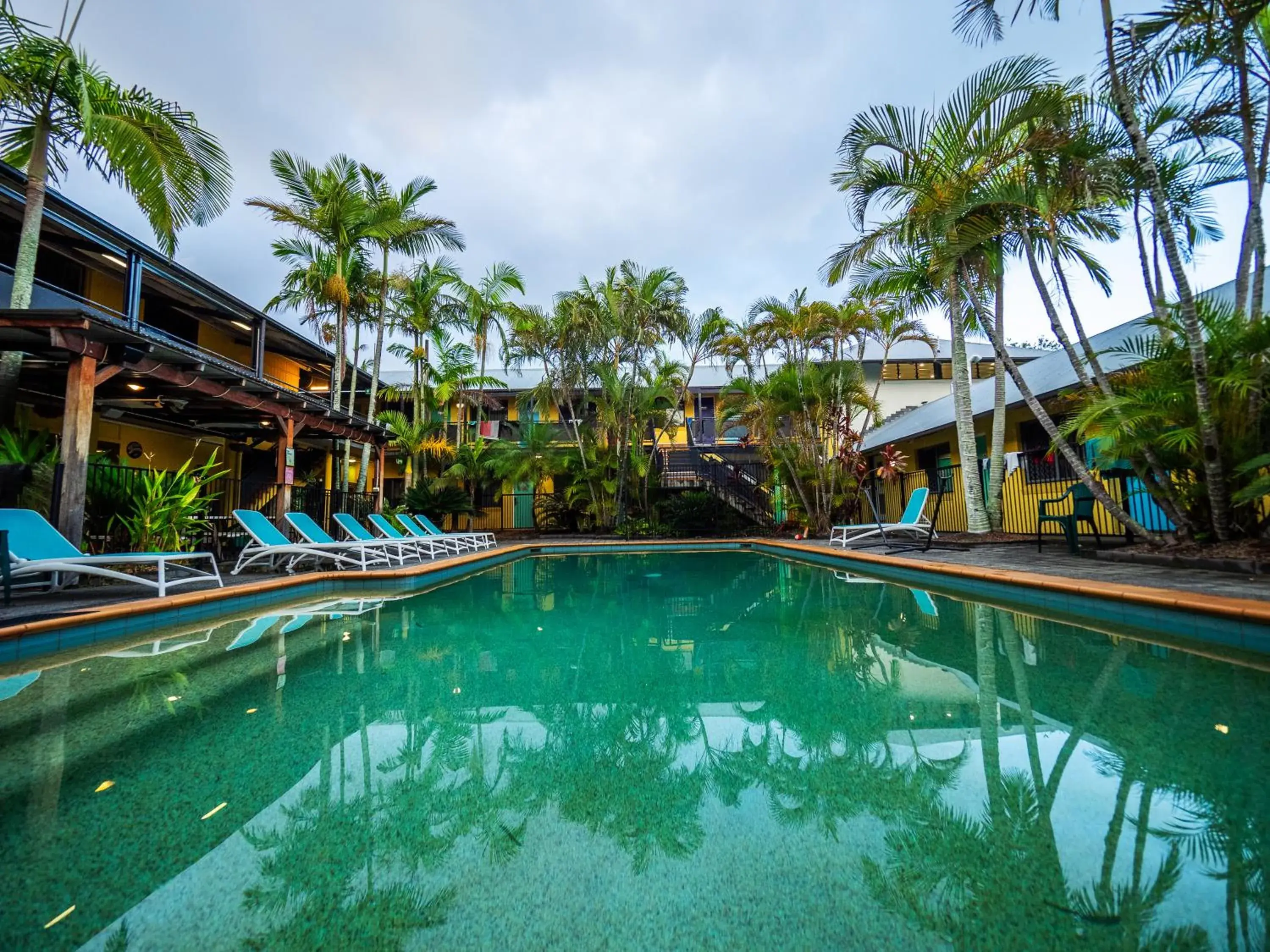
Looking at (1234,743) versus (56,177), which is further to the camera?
(56,177)

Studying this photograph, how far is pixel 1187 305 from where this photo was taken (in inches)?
231

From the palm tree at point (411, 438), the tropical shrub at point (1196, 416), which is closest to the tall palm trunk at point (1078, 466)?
the tropical shrub at point (1196, 416)

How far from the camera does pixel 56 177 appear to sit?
25.6ft

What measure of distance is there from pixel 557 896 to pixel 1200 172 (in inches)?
421

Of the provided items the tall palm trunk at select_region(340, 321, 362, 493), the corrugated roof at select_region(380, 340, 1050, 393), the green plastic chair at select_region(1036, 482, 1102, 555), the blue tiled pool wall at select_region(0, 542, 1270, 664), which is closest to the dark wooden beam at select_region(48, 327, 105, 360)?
the blue tiled pool wall at select_region(0, 542, 1270, 664)

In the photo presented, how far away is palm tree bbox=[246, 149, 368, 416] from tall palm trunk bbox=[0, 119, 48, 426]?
486cm

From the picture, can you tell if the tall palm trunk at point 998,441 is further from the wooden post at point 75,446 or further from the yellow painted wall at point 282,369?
the yellow painted wall at point 282,369

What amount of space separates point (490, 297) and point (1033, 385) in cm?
1329

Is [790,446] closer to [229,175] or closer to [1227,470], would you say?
[1227,470]

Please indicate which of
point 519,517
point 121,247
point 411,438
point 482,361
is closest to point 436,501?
point 411,438

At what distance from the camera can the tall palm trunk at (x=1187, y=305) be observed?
19.0ft

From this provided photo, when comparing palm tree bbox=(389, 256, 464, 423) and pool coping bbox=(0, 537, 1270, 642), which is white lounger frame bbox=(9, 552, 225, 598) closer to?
pool coping bbox=(0, 537, 1270, 642)

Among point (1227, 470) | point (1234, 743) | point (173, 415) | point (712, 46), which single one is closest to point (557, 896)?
point (1234, 743)

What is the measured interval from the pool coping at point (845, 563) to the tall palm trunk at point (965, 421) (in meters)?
2.86
